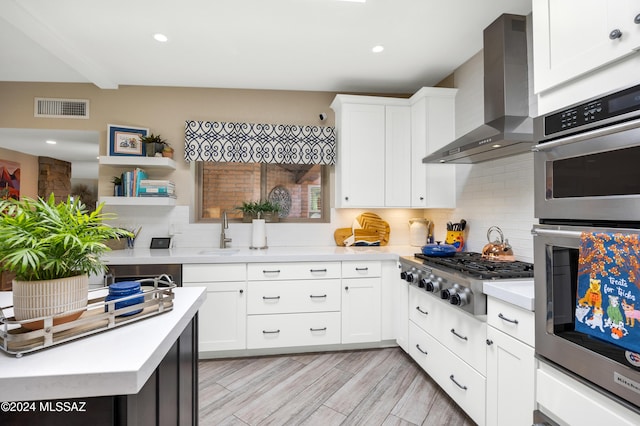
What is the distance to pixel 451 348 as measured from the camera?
2.09 meters

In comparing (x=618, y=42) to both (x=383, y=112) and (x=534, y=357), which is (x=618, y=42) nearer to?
(x=534, y=357)

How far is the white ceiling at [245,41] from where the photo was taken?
2184 mm

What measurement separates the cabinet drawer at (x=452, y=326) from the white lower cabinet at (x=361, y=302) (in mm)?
366

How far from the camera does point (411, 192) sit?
332 cm

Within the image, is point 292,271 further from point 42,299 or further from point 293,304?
point 42,299

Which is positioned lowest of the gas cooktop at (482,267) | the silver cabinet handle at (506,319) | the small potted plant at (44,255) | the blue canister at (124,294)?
the silver cabinet handle at (506,319)

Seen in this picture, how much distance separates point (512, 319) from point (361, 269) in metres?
1.47

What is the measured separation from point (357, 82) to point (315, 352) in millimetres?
2709

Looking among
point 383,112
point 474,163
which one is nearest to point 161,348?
point 474,163

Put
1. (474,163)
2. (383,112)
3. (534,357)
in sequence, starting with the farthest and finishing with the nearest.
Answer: (383,112) < (474,163) < (534,357)

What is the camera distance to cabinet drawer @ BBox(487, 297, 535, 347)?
144 centimetres

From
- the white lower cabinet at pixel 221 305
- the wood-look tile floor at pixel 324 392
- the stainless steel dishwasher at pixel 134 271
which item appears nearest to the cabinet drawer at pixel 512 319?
the wood-look tile floor at pixel 324 392

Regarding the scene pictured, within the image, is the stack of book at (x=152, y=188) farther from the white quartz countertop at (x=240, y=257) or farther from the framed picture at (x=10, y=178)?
the framed picture at (x=10, y=178)

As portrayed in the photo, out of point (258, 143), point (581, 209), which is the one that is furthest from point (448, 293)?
point (258, 143)
